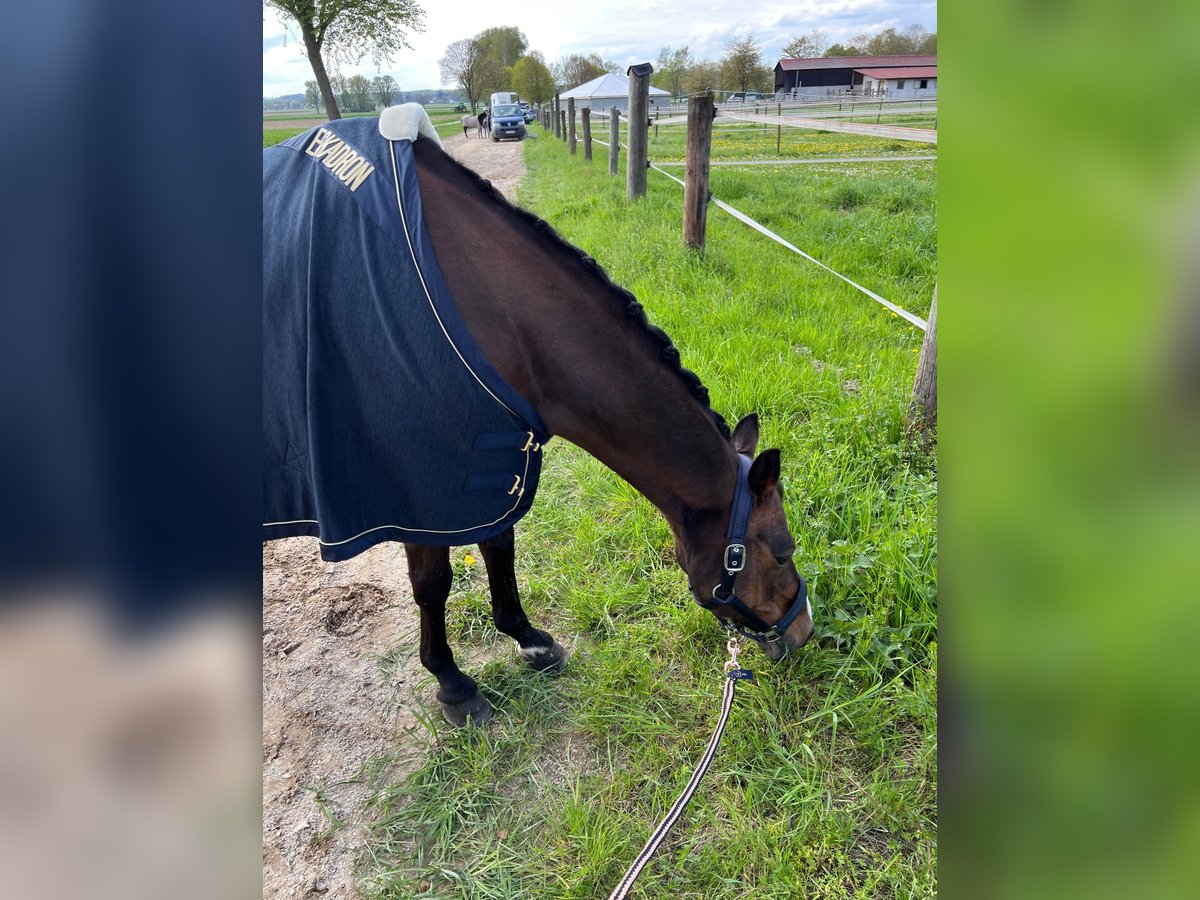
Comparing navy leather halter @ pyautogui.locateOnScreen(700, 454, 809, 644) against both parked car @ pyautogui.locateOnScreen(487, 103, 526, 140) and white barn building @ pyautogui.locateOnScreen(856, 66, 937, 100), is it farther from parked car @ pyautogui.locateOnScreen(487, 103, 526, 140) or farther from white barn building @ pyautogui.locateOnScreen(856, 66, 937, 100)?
parked car @ pyautogui.locateOnScreen(487, 103, 526, 140)

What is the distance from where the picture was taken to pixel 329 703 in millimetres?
2611

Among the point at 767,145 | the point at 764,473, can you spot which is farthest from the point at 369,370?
the point at 767,145

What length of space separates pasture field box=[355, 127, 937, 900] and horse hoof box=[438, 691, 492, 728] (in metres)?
0.06

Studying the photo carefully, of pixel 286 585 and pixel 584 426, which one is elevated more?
pixel 584 426

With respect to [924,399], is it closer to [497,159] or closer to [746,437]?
[746,437]

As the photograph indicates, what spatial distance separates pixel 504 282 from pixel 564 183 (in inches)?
436

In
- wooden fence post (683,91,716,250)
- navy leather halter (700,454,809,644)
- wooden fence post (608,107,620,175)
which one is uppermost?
wooden fence post (608,107,620,175)

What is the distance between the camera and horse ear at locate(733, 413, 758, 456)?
2.34 meters

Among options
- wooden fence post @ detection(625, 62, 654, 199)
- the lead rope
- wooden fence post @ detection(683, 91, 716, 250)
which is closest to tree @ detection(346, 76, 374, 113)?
the lead rope

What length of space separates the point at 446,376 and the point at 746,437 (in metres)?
1.05
